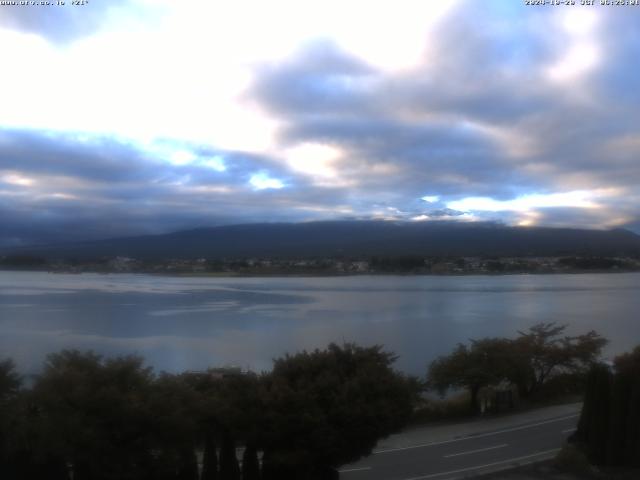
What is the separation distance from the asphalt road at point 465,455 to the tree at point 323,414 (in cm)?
156

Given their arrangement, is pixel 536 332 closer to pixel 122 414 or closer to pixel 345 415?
pixel 345 415

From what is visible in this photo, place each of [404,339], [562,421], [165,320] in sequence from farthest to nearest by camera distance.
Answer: [165,320]
[404,339]
[562,421]

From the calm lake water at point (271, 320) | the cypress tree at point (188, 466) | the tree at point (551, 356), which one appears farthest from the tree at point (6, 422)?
the tree at point (551, 356)

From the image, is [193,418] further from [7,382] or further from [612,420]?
[612,420]

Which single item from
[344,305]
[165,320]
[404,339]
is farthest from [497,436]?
[344,305]

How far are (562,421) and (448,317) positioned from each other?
28.5 m

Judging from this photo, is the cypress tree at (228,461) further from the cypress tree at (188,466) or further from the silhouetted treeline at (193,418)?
the cypress tree at (188,466)

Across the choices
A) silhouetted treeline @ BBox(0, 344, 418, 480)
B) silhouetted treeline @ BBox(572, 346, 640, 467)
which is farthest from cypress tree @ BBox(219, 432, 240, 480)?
silhouetted treeline @ BBox(572, 346, 640, 467)

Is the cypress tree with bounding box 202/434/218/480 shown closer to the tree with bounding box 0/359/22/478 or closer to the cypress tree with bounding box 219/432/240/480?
the cypress tree with bounding box 219/432/240/480

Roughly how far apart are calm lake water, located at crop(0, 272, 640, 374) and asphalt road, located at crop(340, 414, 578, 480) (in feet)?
33.7

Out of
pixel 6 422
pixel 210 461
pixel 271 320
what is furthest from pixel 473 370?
pixel 271 320

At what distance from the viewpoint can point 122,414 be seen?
337 inches

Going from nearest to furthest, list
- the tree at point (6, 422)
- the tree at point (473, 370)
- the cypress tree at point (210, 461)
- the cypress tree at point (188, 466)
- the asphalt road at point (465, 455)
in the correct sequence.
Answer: the tree at point (6, 422) < the cypress tree at point (188, 466) < the cypress tree at point (210, 461) < the asphalt road at point (465, 455) < the tree at point (473, 370)

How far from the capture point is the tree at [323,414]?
9648mm
